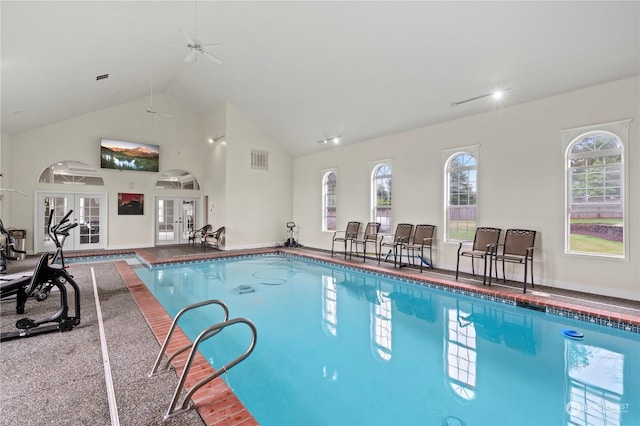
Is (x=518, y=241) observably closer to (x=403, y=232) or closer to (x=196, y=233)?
(x=403, y=232)

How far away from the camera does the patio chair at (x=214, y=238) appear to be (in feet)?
29.2

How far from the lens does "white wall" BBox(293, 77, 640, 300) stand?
13.9 ft

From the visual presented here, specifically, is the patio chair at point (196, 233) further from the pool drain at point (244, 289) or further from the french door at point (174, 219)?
the pool drain at point (244, 289)

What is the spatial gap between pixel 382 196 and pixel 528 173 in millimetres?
3284

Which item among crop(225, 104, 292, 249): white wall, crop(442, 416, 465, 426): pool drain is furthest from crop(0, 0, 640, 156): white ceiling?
crop(442, 416, 465, 426): pool drain

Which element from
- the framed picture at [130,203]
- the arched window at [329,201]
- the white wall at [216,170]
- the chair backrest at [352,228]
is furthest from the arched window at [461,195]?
the framed picture at [130,203]

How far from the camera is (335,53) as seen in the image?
570 centimetres

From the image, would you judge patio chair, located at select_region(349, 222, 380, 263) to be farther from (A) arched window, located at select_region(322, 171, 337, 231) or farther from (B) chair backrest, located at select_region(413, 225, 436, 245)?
(A) arched window, located at select_region(322, 171, 337, 231)

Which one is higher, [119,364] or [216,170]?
[216,170]

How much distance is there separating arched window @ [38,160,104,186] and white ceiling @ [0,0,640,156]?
3.86 ft

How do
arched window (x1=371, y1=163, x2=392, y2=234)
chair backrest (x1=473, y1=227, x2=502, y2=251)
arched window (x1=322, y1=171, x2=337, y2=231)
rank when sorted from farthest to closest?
arched window (x1=322, y1=171, x2=337, y2=231), arched window (x1=371, y1=163, x2=392, y2=234), chair backrest (x1=473, y1=227, x2=502, y2=251)

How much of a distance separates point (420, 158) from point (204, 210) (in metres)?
7.35

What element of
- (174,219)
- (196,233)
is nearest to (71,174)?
(174,219)

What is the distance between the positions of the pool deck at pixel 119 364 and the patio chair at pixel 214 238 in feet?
13.6
